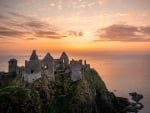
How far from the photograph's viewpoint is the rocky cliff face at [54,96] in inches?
2158

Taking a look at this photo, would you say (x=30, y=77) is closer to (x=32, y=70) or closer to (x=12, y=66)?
(x=32, y=70)

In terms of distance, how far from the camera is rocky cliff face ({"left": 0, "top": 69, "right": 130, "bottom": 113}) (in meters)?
54.8

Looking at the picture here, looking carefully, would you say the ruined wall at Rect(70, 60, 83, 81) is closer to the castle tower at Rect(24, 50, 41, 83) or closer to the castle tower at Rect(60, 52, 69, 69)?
the castle tower at Rect(60, 52, 69, 69)

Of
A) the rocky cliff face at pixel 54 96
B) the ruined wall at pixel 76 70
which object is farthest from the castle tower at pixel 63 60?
the rocky cliff face at pixel 54 96

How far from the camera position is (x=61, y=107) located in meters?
61.8

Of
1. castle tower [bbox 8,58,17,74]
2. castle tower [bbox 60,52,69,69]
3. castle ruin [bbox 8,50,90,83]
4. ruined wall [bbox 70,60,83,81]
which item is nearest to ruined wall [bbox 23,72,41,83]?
castle ruin [bbox 8,50,90,83]

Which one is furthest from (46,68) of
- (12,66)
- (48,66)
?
(12,66)

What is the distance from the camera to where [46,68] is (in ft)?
217

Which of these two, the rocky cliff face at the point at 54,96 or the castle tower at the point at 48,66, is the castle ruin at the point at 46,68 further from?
the rocky cliff face at the point at 54,96

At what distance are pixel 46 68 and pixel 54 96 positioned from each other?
304 inches

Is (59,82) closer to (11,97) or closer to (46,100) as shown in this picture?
(46,100)

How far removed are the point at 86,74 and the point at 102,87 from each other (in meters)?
7.50

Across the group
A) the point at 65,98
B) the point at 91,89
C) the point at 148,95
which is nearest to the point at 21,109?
the point at 65,98

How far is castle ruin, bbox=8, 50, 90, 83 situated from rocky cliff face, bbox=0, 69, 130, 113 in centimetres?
136
